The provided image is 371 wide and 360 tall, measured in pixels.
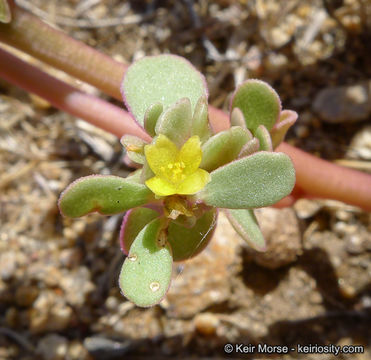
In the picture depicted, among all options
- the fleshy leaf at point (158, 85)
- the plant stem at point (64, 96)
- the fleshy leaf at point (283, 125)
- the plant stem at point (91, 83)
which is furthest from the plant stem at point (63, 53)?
the fleshy leaf at point (283, 125)

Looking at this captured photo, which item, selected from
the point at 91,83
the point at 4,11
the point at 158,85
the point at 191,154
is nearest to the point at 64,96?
the point at 91,83

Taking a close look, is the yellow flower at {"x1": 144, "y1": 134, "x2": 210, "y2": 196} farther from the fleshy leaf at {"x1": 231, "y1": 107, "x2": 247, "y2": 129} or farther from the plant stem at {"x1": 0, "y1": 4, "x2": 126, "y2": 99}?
the plant stem at {"x1": 0, "y1": 4, "x2": 126, "y2": 99}

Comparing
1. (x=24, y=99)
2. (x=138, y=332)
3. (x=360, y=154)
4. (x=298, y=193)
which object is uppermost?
(x=298, y=193)

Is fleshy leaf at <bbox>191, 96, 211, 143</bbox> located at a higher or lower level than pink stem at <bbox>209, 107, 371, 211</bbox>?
higher

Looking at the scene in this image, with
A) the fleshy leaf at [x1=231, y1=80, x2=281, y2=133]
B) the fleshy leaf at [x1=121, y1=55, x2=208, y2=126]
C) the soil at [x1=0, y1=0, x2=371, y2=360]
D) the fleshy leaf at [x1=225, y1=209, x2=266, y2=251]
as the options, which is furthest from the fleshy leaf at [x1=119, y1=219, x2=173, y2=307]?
the soil at [x1=0, y1=0, x2=371, y2=360]

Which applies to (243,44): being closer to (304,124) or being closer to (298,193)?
(304,124)

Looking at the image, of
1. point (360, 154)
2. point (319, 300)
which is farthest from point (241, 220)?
point (360, 154)
